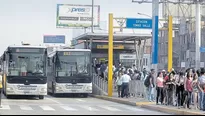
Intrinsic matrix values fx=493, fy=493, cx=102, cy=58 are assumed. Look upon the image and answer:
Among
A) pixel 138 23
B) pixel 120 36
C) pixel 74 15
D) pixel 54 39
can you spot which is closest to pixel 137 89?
pixel 138 23

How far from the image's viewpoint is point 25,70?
29.6 meters

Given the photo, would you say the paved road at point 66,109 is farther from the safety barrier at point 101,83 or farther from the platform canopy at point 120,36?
the platform canopy at point 120,36

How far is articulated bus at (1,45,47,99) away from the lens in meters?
29.4

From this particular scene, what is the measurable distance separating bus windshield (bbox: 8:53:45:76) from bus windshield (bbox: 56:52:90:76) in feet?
13.0

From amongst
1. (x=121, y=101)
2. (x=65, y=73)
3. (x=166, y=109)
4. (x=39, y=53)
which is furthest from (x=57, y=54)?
(x=166, y=109)

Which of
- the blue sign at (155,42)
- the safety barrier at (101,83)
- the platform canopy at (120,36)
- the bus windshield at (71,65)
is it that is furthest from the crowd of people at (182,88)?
the platform canopy at (120,36)

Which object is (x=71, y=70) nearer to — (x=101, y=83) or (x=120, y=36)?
(x=101, y=83)

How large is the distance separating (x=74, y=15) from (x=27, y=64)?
47.8 meters

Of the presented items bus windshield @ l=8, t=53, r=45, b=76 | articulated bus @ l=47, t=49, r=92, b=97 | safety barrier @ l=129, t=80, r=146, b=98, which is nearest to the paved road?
bus windshield @ l=8, t=53, r=45, b=76

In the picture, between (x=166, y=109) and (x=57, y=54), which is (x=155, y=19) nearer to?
(x=166, y=109)

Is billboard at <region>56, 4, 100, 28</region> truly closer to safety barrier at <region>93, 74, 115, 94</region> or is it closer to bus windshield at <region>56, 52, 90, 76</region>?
safety barrier at <region>93, 74, 115, 94</region>

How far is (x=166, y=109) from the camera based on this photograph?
22000 mm

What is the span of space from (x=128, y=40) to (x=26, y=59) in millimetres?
14552

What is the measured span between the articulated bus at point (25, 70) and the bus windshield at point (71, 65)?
385 cm
